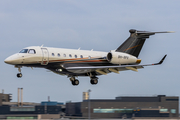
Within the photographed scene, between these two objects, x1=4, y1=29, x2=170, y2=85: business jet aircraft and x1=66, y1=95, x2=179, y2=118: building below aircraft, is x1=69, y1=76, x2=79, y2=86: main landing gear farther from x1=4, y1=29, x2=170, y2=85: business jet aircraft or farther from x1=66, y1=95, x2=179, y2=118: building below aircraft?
x1=66, y1=95, x2=179, y2=118: building below aircraft

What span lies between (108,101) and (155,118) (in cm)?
1132

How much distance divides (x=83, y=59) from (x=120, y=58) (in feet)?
14.5

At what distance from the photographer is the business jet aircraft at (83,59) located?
35625 mm

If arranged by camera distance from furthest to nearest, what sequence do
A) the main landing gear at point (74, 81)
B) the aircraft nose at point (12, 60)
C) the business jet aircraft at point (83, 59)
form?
the main landing gear at point (74, 81) < the business jet aircraft at point (83, 59) < the aircraft nose at point (12, 60)

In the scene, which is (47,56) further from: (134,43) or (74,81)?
(134,43)

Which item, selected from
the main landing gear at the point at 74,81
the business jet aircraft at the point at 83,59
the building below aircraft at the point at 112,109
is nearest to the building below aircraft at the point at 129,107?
the building below aircraft at the point at 112,109

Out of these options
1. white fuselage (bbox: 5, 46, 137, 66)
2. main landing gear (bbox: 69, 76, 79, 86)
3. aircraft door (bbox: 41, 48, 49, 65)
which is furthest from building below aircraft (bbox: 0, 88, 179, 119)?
aircraft door (bbox: 41, 48, 49, 65)

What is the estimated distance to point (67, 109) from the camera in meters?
88.1

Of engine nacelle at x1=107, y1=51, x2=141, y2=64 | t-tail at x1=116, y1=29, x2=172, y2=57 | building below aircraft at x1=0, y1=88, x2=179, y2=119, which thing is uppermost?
t-tail at x1=116, y1=29, x2=172, y2=57

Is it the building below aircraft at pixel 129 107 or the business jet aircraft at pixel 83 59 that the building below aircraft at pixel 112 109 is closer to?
the building below aircraft at pixel 129 107

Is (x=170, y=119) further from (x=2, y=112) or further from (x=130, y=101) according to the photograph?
(x=2, y=112)

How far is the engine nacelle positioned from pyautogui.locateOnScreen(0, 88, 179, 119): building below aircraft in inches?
1442

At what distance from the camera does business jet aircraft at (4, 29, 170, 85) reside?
117ft

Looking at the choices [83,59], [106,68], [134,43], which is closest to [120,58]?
[106,68]
